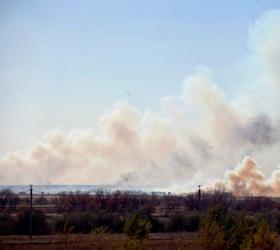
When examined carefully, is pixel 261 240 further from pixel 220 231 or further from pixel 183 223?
pixel 183 223

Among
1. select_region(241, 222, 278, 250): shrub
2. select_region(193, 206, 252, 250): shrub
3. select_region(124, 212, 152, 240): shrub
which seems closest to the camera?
select_region(193, 206, 252, 250): shrub

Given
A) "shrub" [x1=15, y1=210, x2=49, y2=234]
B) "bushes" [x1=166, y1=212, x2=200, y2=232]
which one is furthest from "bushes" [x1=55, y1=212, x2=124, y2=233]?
"bushes" [x1=166, y1=212, x2=200, y2=232]

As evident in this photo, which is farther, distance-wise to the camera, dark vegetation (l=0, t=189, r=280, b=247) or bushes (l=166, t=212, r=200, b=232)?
bushes (l=166, t=212, r=200, b=232)

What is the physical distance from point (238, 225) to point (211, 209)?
1383 millimetres

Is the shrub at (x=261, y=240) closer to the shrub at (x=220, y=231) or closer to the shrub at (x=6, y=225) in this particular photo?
the shrub at (x=220, y=231)

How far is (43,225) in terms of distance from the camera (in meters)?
45.8

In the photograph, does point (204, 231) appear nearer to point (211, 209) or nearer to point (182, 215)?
point (211, 209)

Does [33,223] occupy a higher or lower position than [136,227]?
lower

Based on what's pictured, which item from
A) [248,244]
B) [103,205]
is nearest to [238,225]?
[248,244]

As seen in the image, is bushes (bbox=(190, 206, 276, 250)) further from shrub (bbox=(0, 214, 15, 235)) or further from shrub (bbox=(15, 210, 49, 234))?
shrub (bbox=(15, 210, 49, 234))

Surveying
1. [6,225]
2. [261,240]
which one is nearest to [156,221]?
[6,225]

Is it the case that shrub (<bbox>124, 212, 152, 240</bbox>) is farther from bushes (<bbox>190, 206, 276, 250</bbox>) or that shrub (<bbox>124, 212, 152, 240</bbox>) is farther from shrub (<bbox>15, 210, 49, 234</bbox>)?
shrub (<bbox>15, 210, 49, 234</bbox>)

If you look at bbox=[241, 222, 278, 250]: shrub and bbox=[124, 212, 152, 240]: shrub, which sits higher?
bbox=[124, 212, 152, 240]: shrub

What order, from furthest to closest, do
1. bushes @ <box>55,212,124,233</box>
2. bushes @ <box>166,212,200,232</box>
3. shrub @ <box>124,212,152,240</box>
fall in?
bushes @ <box>166,212,200,232</box> → bushes @ <box>55,212,124,233</box> → shrub @ <box>124,212,152,240</box>
